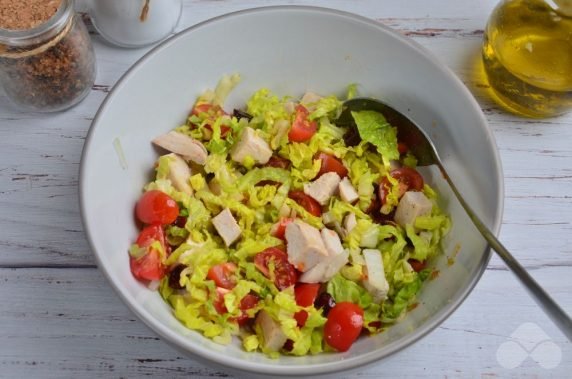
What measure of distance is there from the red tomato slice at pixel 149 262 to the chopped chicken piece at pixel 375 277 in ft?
2.17

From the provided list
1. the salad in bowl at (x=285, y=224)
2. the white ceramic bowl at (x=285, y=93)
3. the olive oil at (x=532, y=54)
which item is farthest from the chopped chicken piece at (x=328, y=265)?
the olive oil at (x=532, y=54)

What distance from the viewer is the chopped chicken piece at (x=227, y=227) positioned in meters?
2.59

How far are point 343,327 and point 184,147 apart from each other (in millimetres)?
871

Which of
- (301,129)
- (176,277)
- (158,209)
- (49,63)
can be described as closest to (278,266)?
(176,277)

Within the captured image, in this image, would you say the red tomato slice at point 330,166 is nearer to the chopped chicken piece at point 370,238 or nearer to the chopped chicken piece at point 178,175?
the chopped chicken piece at point 370,238

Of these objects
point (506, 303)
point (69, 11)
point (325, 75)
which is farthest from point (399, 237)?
point (69, 11)

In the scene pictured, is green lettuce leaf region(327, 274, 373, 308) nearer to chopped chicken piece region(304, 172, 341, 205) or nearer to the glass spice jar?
chopped chicken piece region(304, 172, 341, 205)

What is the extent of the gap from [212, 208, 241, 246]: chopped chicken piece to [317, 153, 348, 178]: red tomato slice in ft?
1.32

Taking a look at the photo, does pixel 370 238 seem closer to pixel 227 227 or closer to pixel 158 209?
pixel 227 227

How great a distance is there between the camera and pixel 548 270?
112 inches

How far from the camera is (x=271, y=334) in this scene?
2.37 m

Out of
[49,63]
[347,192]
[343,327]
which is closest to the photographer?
[343,327]

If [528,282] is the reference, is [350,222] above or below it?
below

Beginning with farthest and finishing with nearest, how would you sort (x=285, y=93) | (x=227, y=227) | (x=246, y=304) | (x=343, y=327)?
1. (x=285, y=93)
2. (x=227, y=227)
3. (x=246, y=304)
4. (x=343, y=327)
